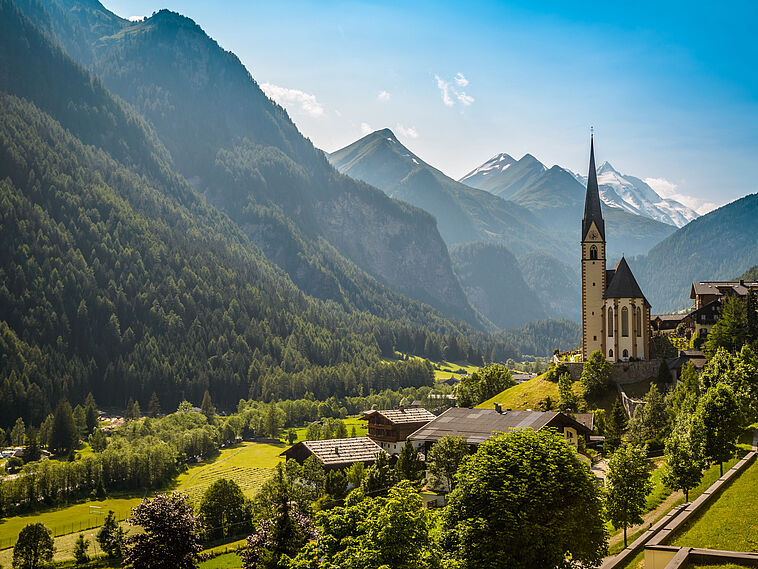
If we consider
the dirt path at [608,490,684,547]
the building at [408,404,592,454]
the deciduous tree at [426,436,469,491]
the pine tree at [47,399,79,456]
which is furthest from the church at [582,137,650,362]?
the pine tree at [47,399,79,456]

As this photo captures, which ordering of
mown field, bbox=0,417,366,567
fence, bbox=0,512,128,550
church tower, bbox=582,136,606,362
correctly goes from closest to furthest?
1. fence, bbox=0,512,128,550
2. mown field, bbox=0,417,366,567
3. church tower, bbox=582,136,606,362

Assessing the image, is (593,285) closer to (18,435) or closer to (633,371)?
(633,371)

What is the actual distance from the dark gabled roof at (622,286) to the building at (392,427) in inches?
1284

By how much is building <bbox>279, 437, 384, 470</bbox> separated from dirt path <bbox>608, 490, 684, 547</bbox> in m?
46.9

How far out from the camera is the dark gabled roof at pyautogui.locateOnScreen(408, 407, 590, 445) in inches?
3292

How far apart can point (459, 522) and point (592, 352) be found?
6541cm

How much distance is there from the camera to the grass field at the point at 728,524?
3475cm

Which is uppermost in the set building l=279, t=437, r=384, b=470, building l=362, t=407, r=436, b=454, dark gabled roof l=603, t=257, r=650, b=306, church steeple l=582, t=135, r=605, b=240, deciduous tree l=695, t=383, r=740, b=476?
church steeple l=582, t=135, r=605, b=240

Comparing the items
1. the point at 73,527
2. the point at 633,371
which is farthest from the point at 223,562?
the point at 633,371

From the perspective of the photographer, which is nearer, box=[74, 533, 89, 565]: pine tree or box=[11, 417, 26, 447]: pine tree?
box=[74, 533, 89, 565]: pine tree

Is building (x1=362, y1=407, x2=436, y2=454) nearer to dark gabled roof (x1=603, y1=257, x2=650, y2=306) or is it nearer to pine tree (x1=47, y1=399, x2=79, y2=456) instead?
dark gabled roof (x1=603, y1=257, x2=650, y2=306)

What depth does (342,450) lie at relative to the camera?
104 metres

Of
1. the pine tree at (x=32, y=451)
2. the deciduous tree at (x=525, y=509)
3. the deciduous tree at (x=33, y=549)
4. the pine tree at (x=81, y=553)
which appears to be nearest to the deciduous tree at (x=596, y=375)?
the deciduous tree at (x=525, y=509)

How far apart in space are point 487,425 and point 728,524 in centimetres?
5126
